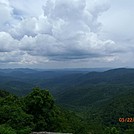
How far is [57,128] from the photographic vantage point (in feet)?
117

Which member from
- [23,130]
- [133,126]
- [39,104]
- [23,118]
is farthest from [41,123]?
[133,126]

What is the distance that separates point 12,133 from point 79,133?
1329 inches

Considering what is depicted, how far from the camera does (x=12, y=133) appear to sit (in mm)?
20094

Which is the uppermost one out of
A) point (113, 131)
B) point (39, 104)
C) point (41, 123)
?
point (39, 104)

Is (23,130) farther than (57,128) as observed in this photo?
No

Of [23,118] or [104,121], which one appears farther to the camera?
[104,121]

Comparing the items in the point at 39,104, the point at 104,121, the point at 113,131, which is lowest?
the point at 104,121

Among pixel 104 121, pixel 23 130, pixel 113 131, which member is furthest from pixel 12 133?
pixel 104 121

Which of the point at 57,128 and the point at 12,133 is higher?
the point at 12,133

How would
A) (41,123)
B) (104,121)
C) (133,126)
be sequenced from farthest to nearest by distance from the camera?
1. (104,121)
2. (133,126)
3. (41,123)

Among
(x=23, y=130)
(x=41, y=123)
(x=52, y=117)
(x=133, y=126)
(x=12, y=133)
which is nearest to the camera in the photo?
(x=12, y=133)

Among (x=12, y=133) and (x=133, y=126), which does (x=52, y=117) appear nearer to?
(x=12, y=133)

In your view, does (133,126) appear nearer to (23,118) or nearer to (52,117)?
(52,117)

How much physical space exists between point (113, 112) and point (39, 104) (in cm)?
12405
